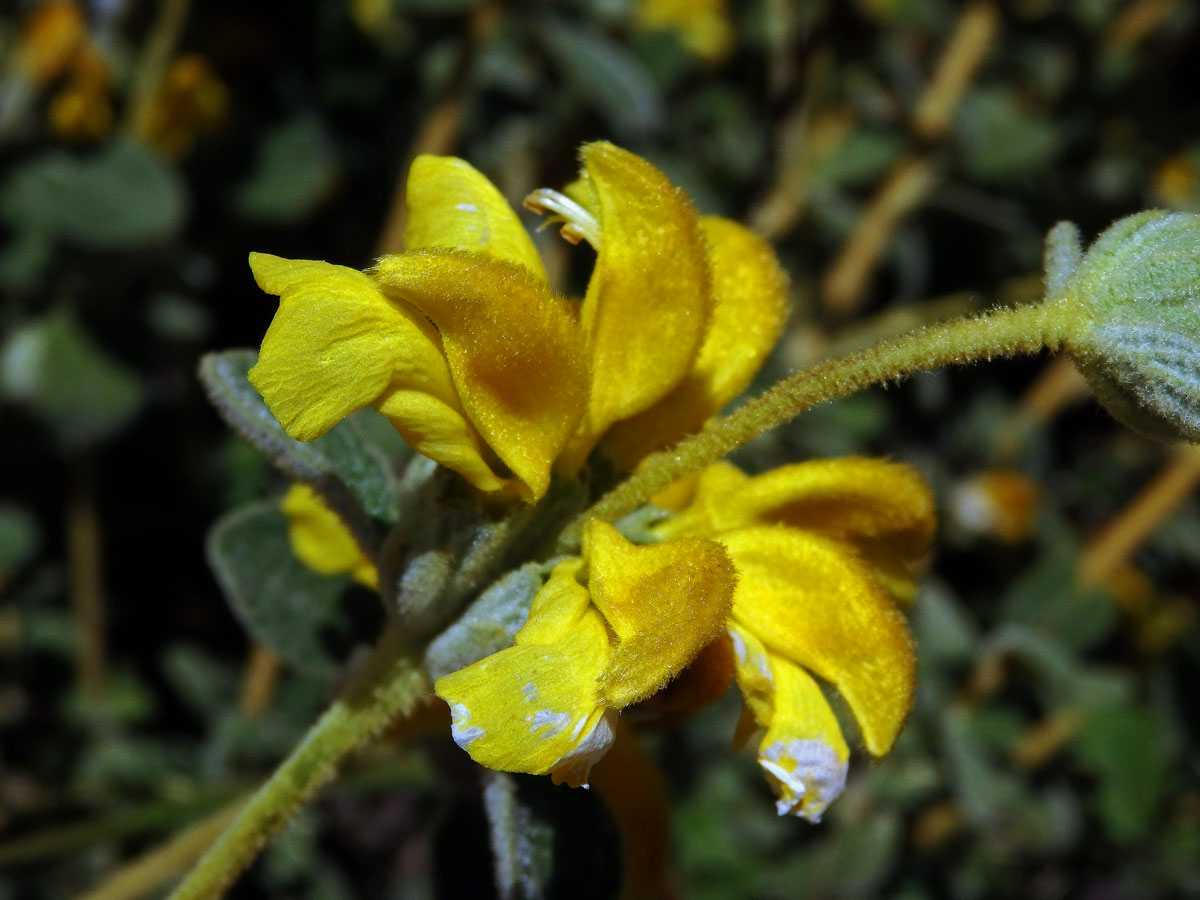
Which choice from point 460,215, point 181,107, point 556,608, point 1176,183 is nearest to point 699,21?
point 1176,183

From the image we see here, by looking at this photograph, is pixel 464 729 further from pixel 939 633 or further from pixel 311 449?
pixel 939 633

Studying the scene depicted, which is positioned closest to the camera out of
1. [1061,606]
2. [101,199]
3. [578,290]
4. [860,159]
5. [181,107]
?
[101,199]

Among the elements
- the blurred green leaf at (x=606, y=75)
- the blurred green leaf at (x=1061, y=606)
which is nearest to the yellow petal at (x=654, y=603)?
the blurred green leaf at (x=606, y=75)

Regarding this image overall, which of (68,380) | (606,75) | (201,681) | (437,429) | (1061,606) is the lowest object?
(1061,606)

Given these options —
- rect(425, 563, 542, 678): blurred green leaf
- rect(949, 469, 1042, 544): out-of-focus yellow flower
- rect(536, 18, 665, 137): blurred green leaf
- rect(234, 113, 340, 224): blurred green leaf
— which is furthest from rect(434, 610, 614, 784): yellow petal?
rect(949, 469, 1042, 544): out-of-focus yellow flower

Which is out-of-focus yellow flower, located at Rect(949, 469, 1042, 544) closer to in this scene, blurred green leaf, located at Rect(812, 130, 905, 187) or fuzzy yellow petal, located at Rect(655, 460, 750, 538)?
blurred green leaf, located at Rect(812, 130, 905, 187)
